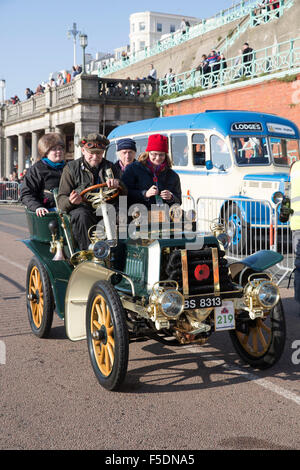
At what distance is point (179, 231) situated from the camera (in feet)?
15.8

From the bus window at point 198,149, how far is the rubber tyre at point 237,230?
2544 mm

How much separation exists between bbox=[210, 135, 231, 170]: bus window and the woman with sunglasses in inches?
264

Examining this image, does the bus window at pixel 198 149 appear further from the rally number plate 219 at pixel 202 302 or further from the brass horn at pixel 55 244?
the rally number plate 219 at pixel 202 302

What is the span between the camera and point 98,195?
5.05 meters

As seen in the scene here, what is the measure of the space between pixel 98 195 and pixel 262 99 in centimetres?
1624

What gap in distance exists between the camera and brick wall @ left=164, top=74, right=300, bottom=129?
18516mm

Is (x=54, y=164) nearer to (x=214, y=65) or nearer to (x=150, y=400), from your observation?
(x=150, y=400)

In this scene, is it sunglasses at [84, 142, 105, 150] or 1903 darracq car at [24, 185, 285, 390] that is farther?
sunglasses at [84, 142, 105, 150]

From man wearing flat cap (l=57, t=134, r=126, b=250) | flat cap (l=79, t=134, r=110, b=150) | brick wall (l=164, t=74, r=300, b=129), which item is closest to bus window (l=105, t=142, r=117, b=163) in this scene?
brick wall (l=164, t=74, r=300, b=129)

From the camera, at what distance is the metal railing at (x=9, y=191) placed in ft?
102

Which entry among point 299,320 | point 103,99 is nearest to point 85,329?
point 299,320

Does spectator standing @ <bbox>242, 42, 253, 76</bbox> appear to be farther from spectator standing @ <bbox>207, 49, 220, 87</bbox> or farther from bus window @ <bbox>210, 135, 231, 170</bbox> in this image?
bus window @ <bbox>210, 135, 231, 170</bbox>

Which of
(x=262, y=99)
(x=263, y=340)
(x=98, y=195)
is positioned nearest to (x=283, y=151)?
(x=262, y=99)

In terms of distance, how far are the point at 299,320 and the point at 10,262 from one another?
5935 mm
